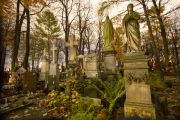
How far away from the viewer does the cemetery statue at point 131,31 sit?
6.45m

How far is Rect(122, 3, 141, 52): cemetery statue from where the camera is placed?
21.2ft

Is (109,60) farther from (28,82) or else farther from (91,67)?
(28,82)

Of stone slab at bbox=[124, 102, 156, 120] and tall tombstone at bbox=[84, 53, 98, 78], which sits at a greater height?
tall tombstone at bbox=[84, 53, 98, 78]

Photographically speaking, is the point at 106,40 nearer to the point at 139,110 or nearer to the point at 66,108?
the point at 66,108

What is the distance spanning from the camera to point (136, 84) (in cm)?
602

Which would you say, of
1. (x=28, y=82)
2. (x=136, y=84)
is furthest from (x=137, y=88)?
(x=28, y=82)

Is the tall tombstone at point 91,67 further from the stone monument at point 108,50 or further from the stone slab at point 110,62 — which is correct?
the stone slab at point 110,62

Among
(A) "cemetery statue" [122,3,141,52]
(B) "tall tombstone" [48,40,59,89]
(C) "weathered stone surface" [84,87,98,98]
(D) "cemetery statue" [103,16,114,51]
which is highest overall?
(D) "cemetery statue" [103,16,114,51]

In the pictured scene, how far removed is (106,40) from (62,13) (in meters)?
17.6

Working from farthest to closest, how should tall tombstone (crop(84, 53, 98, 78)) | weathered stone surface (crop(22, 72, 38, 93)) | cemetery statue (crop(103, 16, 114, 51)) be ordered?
tall tombstone (crop(84, 53, 98, 78)) < cemetery statue (crop(103, 16, 114, 51)) < weathered stone surface (crop(22, 72, 38, 93))

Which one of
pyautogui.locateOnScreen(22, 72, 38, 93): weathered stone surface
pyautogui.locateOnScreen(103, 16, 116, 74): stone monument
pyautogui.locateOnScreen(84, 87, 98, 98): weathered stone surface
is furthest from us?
pyautogui.locateOnScreen(103, 16, 116, 74): stone monument

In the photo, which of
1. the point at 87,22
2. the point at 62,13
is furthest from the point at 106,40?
the point at 87,22

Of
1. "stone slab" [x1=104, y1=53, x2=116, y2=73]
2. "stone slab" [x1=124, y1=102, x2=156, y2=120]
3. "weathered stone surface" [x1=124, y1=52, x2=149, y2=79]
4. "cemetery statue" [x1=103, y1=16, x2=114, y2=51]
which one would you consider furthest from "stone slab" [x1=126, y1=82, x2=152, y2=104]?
"cemetery statue" [x1=103, y1=16, x2=114, y2=51]

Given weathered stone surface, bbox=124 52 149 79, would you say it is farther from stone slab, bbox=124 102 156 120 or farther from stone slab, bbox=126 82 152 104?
stone slab, bbox=124 102 156 120
